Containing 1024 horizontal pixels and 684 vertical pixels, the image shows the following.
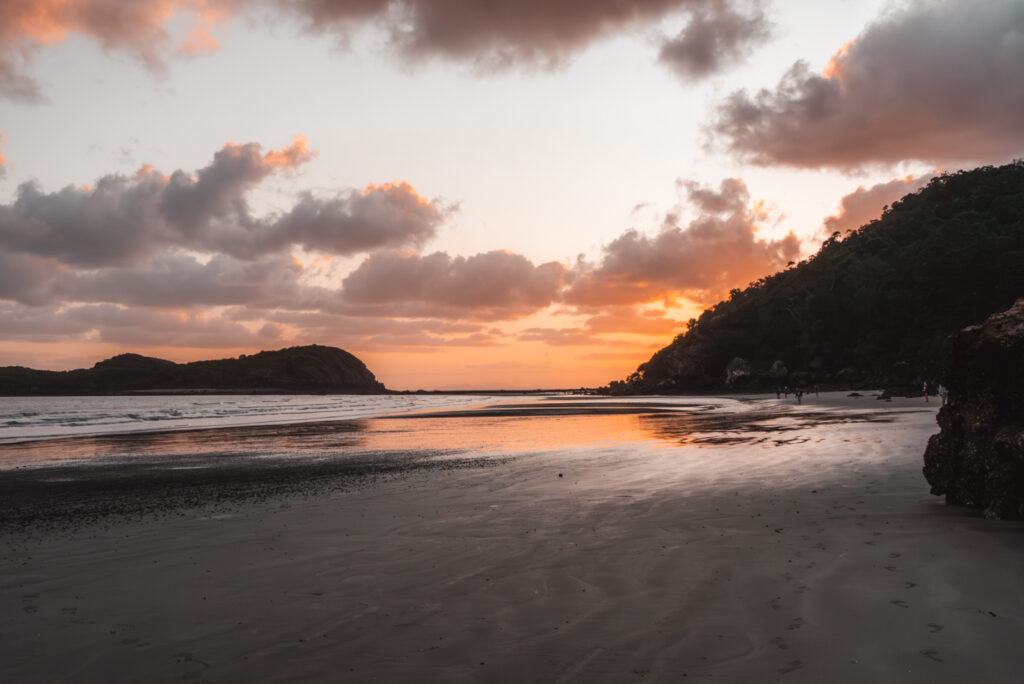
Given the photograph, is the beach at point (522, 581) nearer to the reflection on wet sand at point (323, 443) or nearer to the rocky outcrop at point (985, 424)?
the rocky outcrop at point (985, 424)

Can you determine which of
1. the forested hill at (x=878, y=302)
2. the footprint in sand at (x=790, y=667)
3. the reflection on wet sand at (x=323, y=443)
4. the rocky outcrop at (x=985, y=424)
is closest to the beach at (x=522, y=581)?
the footprint in sand at (x=790, y=667)

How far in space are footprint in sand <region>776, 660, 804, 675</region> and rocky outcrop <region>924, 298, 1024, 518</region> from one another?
6.71 metres

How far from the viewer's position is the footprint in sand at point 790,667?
15.1 ft

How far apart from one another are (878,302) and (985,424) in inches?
4492

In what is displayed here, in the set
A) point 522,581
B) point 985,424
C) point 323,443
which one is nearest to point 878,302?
point 323,443

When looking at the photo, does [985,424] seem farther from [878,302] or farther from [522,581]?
[878,302]

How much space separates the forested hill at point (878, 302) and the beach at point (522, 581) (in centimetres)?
6920

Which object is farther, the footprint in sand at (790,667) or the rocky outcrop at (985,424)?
the rocky outcrop at (985,424)

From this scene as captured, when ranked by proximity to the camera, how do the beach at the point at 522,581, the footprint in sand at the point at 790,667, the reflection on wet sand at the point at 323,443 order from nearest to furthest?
the footprint in sand at the point at 790,667 < the beach at the point at 522,581 < the reflection on wet sand at the point at 323,443

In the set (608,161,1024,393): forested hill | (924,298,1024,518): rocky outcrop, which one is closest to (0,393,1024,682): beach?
(924,298,1024,518): rocky outcrop

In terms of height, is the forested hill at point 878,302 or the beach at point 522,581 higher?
the forested hill at point 878,302

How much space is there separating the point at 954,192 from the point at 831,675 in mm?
175506

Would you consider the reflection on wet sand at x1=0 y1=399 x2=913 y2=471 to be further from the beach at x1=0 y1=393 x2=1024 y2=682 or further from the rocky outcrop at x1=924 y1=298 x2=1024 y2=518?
the rocky outcrop at x1=924 y1=298 x2=1024 y2=518

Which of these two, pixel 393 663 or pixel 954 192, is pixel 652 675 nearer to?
pixel 393 663
